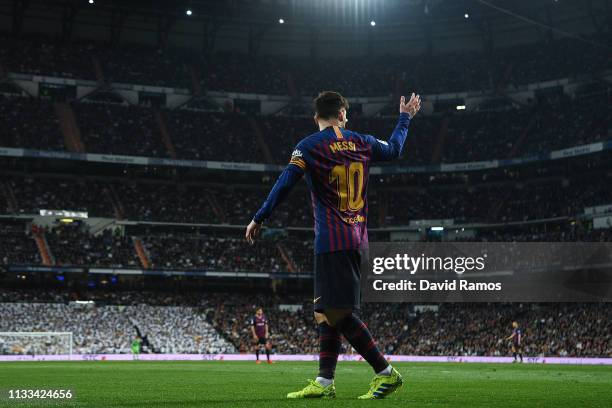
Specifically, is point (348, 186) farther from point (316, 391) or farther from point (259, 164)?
point (259, 164)

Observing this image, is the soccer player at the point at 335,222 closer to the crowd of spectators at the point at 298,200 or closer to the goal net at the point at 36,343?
the goal net at the point at 36,343

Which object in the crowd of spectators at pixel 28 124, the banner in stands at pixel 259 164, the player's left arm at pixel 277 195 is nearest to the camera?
the player's left arm at pixel 277 195

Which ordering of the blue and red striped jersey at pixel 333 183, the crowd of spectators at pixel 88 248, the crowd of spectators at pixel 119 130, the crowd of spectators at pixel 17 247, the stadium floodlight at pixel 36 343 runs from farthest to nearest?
1. the crowd of spectators at pixel 119 130
2. the crowd of spectators at pixel 88 248
3. the crowd of spectators at pixel 17 247
4. the stadium floodlight at pixel 36 343
5. the blue and red striped jersey at pixel 333 183

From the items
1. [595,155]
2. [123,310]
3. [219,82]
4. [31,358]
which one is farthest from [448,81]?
[31,358]

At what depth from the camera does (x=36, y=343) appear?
48.8 metres

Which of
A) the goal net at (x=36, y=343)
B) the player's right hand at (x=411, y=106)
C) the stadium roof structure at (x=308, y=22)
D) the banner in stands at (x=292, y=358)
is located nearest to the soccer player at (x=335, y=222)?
the player's right hand at (x=411, y=106)

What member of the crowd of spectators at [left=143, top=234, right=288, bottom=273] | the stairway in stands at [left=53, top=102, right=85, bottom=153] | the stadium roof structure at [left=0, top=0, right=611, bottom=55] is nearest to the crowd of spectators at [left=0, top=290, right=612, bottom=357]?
the crowd of spectators at [left=143, top=234, right=288, bottom=273]

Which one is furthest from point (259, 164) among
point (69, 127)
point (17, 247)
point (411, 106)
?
point (411, 106)

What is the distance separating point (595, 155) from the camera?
218 feet

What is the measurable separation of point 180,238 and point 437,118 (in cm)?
2811

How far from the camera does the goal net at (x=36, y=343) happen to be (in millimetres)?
47625

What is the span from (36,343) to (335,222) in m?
44.7

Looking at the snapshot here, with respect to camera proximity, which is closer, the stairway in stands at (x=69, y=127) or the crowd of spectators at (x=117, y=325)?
the crowd of spectators at (x=117, y=325)

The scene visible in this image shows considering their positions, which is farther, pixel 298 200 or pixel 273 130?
pixel 273 130
